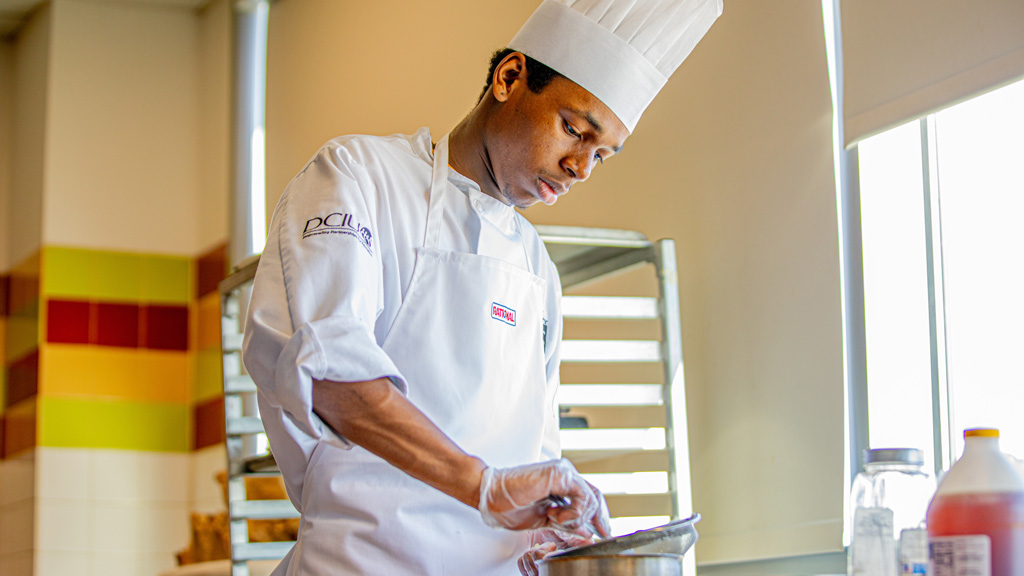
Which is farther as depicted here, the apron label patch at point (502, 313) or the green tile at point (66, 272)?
the green tile at point (66, 272)

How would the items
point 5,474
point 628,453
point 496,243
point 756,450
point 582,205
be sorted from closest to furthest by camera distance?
1. point 496,243
2. point 756,450
3. point 628,453
4. point 582,205
5. point 5,474

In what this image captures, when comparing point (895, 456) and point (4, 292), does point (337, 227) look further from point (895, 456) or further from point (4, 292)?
point (4, 292)

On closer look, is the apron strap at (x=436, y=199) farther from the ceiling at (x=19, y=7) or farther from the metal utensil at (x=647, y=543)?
the ceiling at (x=19, y=7)

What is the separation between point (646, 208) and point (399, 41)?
1497 millimetres

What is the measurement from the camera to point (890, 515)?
4.61ft

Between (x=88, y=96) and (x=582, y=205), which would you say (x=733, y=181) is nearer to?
(x=582, y=205)

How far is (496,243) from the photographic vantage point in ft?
5.81

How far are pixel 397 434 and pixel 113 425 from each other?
4.17 meters

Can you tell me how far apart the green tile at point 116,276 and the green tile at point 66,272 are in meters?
0.03

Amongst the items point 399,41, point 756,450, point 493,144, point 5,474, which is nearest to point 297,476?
point 493,144

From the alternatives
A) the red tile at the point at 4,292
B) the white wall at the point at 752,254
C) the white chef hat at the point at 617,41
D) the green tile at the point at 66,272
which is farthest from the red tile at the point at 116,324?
the white chef hat at the point at 617,41

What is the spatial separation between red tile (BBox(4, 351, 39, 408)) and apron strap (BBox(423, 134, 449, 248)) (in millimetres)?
3876

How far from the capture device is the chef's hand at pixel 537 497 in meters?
1.29

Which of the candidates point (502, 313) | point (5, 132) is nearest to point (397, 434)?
point (502, 313)
